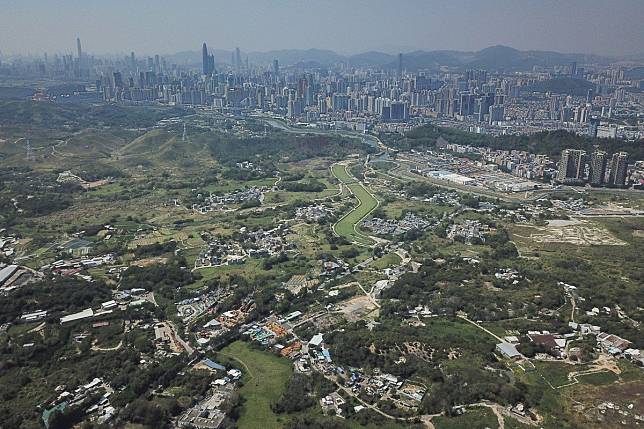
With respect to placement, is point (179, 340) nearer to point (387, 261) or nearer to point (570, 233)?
point (387, 261)

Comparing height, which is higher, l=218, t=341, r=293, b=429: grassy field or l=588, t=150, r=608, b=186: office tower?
l=588, t=150, r=608, b=186: office tower

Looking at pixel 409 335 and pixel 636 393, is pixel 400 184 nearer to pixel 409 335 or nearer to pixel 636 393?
pixel 409 335

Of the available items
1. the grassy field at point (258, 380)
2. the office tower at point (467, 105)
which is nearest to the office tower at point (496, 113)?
the office tower at point (467, 105)

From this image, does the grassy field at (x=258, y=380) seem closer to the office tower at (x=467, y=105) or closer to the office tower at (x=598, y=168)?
the office tower at (x=598, y=168)

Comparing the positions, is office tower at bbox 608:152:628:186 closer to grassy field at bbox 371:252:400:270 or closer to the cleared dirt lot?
the cleared dirt lot

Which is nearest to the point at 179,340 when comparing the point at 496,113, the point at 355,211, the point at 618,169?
the point at 355,211

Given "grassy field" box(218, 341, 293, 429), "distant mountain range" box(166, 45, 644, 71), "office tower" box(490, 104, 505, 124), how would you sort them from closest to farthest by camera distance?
"grassy field" box(218, 341, 293, 429) < "office tower" box(490, 104, 505, 124) < "distant mountain range" box(166, 45, 644, 71)

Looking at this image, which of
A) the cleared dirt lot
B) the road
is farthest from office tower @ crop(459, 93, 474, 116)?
the road
